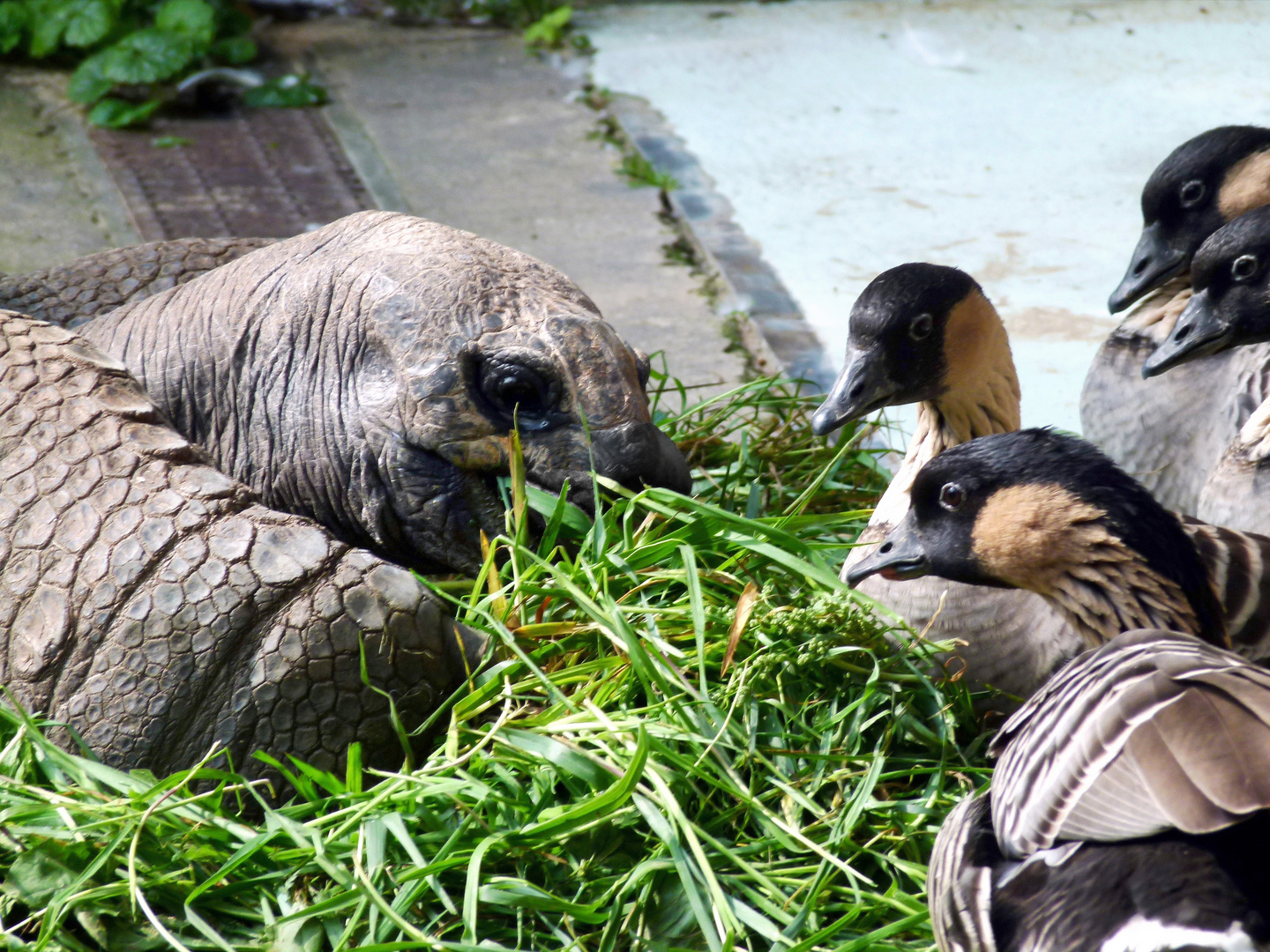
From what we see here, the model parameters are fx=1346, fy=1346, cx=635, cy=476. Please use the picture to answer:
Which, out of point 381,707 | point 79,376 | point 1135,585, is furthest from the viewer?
point 79,376

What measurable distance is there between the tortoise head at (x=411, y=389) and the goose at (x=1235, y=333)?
41.6 inches

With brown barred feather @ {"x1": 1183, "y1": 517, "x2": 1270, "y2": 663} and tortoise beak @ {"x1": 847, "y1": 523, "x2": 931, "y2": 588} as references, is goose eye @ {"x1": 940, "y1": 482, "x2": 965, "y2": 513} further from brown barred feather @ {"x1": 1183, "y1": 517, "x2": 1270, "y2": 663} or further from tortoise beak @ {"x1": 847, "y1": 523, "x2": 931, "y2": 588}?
brown barred feather @ {"x1": 1183, "y1": 517, "x2": 1270, "y2": 663}

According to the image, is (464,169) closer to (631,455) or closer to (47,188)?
(47,188)

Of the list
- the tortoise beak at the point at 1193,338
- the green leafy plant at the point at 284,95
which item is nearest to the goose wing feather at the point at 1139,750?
the tortoise beak at the point at 1193,338

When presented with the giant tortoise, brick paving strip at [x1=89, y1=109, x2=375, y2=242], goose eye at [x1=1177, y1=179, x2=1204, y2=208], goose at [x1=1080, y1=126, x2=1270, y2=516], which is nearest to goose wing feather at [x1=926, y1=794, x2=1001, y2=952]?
Result: the giant tortoise

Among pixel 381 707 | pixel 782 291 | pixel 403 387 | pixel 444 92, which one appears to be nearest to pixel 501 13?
pixel 444 92

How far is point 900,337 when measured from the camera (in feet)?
8.19

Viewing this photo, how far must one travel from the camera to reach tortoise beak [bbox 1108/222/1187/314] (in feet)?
10.3

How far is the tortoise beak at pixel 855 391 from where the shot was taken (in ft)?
8.26

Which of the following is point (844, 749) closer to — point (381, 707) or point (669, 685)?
point (669, 685)

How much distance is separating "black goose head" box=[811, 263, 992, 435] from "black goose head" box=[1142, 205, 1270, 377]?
1.65 ft

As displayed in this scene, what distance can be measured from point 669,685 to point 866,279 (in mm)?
2473

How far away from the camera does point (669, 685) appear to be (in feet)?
6.98

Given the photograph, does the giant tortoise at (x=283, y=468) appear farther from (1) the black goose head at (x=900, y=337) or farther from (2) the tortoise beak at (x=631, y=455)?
(1) the black goose head at (x=900, y=337)
